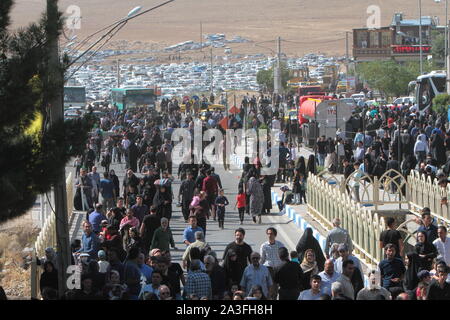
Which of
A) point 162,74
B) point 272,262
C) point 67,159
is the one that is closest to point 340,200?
point 272,262

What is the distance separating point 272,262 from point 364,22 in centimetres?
13120

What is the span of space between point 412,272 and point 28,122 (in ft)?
15.3

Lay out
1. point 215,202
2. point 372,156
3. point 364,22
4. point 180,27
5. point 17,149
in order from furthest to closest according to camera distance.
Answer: point 180,27 → point 364,22 → point 372,156 → point 215,202 → point 17,149

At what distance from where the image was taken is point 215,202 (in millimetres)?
21844

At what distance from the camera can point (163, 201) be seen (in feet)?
65.9

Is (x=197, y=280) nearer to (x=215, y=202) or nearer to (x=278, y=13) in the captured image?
(x=215, y=202)

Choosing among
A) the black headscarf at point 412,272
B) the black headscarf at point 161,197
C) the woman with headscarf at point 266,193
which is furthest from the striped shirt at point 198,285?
the woman with headscarf at point 266,193

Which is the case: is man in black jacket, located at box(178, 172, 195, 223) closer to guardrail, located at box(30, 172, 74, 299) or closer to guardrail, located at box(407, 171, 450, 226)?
guardrail, located at box(407, 171, 450, 226)

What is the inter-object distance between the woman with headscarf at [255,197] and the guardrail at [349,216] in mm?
1076

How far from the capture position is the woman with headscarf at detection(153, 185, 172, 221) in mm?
19953

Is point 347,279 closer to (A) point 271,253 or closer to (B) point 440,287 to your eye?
(B) point 440,287

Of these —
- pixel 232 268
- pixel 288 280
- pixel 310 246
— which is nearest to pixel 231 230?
pixel 310 246

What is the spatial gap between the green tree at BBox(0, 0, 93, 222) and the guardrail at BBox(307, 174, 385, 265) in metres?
6.46

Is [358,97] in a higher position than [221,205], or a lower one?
higher
